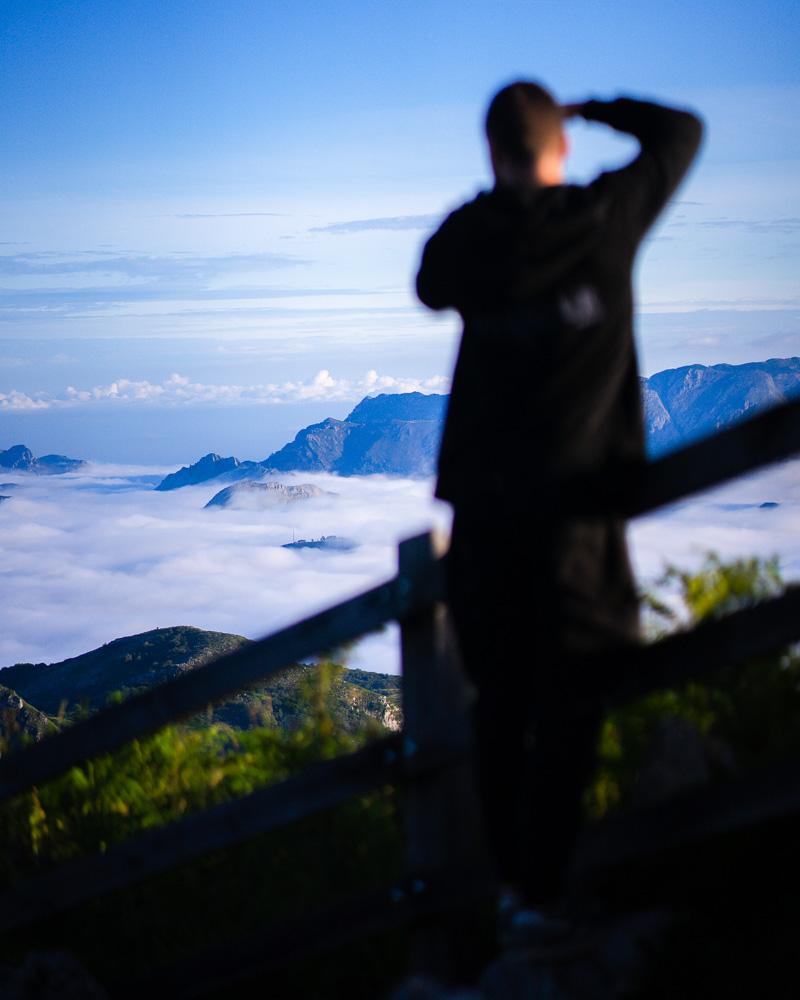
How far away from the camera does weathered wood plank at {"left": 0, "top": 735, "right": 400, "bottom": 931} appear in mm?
3795

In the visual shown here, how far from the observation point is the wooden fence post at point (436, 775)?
11.7 feet

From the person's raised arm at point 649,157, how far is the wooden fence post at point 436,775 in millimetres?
1206

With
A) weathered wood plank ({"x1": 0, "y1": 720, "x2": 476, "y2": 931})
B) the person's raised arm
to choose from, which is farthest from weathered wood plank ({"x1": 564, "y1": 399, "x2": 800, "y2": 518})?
weathered wood plank ({"x1": 0, "y1": 720, "x2": 476, "y2": 931})

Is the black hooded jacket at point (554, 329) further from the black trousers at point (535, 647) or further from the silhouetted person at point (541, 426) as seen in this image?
the black trousers at point (535, 647)

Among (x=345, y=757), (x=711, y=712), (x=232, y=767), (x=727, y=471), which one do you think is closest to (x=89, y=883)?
(x=232, y=767)

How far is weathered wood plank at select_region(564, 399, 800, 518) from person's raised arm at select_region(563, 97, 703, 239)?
1.95 feet

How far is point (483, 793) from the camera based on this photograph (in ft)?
10.7

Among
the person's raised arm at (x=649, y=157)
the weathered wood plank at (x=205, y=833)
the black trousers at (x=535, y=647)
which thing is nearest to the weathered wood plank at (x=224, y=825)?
the weathered wood plank at (x=205, y=833)

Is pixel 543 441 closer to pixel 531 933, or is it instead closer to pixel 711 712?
pixel 531 933

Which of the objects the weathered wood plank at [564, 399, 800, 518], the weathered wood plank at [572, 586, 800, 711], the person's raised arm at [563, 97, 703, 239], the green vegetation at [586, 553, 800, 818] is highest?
the person's raised arm at [563, 97, 703, 239]

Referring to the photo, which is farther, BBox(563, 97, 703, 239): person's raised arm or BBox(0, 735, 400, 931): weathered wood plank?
BBox(0, 735, 400, 931): weathered wood plank

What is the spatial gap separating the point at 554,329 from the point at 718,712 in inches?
85.0

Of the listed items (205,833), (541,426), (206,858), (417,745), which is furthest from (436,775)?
(206,858)

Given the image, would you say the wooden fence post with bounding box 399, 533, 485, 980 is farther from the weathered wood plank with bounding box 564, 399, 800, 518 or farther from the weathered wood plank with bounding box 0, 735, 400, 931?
the weathered wood plank with bounding box 564, 399, 800, 518
